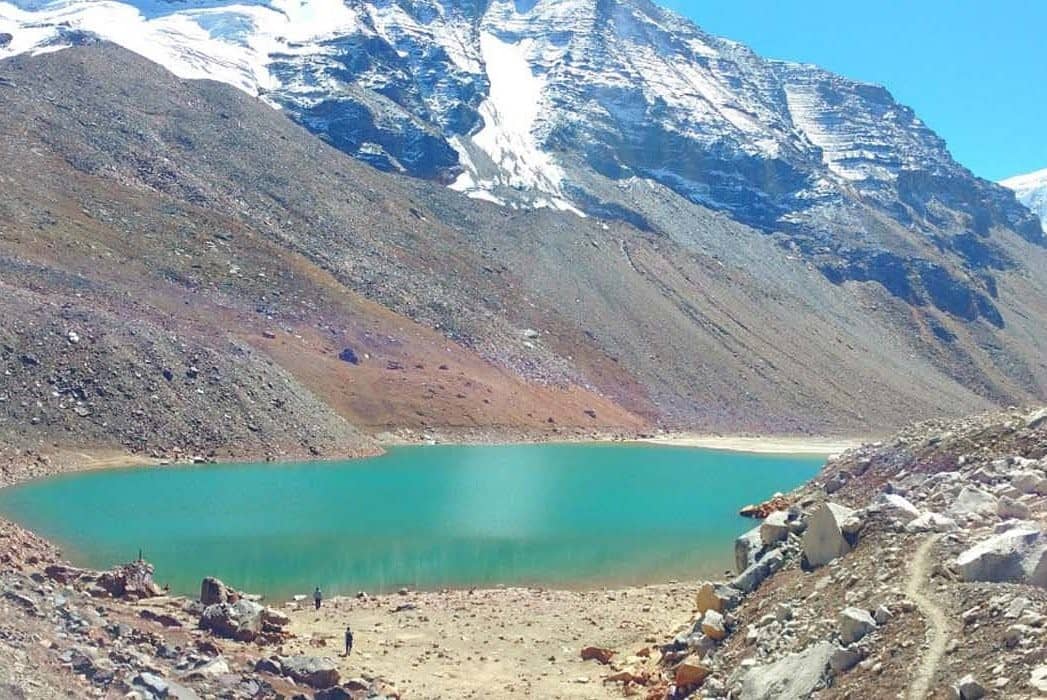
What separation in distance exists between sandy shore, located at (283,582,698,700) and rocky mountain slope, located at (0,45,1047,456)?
1629 inches

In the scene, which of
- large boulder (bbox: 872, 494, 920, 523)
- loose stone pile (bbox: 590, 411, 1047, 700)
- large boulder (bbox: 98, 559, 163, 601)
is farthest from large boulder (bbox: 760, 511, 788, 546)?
large boulder (bbox: 98, 559, 163, 601)

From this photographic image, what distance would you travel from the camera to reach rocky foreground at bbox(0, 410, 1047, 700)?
659 inches

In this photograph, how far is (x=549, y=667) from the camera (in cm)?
2655

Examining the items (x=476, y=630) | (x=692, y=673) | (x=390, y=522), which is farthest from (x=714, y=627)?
(x=390, y=522)

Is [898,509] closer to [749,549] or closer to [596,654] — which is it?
[749,549]

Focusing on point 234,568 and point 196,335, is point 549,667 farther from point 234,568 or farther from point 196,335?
point 196,335

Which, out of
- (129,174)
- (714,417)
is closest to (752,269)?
(714,417)

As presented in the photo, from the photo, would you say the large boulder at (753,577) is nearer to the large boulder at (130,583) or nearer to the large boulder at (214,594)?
the large boulder at (214,594)

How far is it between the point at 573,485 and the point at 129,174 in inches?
2902

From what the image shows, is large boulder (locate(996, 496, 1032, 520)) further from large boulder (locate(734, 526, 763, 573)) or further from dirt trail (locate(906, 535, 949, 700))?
large boulder (locate(734, 526, 763, 573))

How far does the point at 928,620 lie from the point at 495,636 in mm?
14865

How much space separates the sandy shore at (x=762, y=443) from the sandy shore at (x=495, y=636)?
8149 cm

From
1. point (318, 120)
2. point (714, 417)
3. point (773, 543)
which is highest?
point (318, 120)

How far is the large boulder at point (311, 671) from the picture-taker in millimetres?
22797
